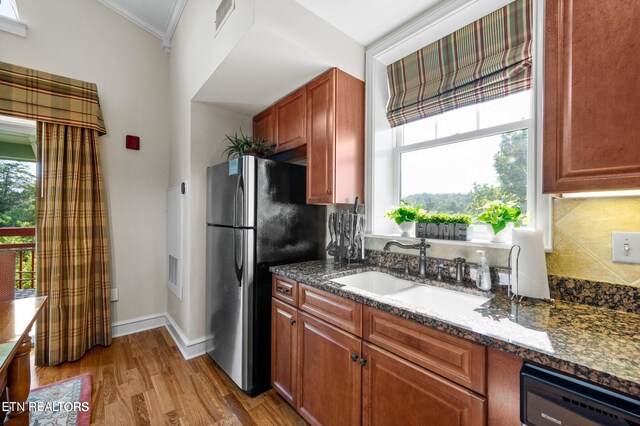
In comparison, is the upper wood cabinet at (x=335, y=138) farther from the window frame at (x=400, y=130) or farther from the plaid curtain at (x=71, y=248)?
the plaid curtain at (x=71, y=248)

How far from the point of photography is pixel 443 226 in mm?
1631

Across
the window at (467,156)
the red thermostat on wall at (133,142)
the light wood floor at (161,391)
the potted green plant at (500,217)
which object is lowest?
the light wood floor at (161,391)

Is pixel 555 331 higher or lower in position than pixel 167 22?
lower

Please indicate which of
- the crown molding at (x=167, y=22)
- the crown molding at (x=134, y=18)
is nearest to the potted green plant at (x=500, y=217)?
the crown molding at (x=167, y=22)

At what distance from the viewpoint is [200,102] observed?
2.41 m

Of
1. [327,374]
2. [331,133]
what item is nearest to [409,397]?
[327,374]

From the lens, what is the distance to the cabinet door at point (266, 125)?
2.42m

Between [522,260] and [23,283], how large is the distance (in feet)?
14.5

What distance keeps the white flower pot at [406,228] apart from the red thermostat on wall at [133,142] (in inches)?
109

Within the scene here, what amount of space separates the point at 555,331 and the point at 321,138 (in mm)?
1566

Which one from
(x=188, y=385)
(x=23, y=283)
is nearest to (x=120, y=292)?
(x=23, y=283)

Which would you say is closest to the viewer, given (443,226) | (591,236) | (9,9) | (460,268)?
(591,236)

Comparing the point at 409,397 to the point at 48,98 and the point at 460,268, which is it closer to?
the point at 460,268

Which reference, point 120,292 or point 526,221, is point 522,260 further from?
point 120,292
